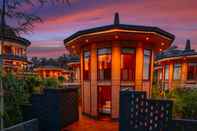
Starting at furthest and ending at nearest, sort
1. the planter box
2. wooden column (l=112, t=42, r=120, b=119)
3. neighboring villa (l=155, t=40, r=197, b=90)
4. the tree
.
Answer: neighboring villa (l=155, t=40, r=197, b=90) < wooden column (l=112, t=42, r=120, b=119) < the planter box < the tree

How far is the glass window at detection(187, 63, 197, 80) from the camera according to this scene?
21.2 metres

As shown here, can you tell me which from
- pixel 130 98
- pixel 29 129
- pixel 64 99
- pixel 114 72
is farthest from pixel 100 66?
pixel 29 129

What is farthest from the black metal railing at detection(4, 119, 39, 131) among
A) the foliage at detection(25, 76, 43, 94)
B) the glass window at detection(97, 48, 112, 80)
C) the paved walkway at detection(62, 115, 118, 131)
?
the glass window at detection(97, 48, 112, 80)

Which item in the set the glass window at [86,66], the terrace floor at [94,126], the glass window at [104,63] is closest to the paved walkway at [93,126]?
the terrace floor at [94,126]

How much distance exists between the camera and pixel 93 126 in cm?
1171

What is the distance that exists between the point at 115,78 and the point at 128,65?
1.23 metres

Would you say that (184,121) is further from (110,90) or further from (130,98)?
(110,90)

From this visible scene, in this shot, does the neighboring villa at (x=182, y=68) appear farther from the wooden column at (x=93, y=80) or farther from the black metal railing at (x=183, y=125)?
the black metal railing at (x=183, y=125)

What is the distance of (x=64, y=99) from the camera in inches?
431

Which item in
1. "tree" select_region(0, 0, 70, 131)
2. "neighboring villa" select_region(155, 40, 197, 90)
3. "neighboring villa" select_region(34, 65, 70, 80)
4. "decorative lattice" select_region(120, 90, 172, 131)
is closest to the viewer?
"tree" select_region(0, 0, 70, 131)

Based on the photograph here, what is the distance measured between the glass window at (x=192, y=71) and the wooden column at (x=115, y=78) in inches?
453

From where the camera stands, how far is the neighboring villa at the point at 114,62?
509 inches

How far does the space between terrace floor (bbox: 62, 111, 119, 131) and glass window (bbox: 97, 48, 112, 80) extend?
9.48 feet

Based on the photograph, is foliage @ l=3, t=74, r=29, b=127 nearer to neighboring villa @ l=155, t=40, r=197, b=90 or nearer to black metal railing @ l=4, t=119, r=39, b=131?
black metal railing @ l=4, t=119, r=39, b=131
